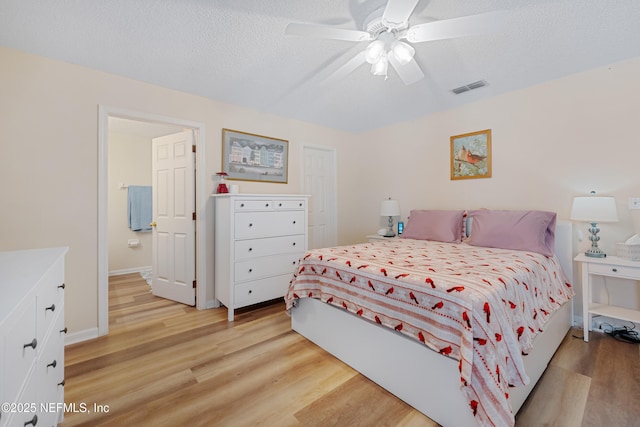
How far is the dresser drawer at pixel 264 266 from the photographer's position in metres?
2.71

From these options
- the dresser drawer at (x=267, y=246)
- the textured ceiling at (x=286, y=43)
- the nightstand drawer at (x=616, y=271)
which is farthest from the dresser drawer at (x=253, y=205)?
the nightstand drawer at (x=616, y=271)

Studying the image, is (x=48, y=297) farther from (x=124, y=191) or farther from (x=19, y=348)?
(x=124, y=191)

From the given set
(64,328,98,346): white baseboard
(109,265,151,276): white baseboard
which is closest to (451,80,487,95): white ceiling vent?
(64,328,98,346): white baseboard

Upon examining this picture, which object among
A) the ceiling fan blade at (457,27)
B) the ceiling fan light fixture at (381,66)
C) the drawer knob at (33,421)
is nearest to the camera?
the drawer knob at (33,421)

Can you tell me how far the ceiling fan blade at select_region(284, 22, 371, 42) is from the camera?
159 cm

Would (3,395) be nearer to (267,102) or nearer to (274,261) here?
(274,261)

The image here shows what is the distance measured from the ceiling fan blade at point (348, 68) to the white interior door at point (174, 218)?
5.47ft

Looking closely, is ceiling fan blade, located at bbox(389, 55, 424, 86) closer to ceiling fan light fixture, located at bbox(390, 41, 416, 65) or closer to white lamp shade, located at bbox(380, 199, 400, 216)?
ceiling fan light fixture, located at bbox(390, 41, 416, 65)

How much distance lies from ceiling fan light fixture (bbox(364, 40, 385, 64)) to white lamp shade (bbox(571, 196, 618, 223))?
209 centimetres

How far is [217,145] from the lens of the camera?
3.04m

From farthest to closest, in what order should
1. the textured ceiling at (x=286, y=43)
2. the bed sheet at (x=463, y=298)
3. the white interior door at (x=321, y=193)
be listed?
the white interior door at (x=321, y=193) → the textured ceiling at (x=286, y=43) → the bed sheet at (x=463, y=298)

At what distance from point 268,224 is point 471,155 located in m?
2.55

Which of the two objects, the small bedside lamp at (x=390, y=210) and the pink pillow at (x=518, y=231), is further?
the small bedside lamp at (x=390, y=210)

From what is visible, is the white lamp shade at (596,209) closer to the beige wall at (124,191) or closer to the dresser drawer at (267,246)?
the dresser drawer at (267,246)
